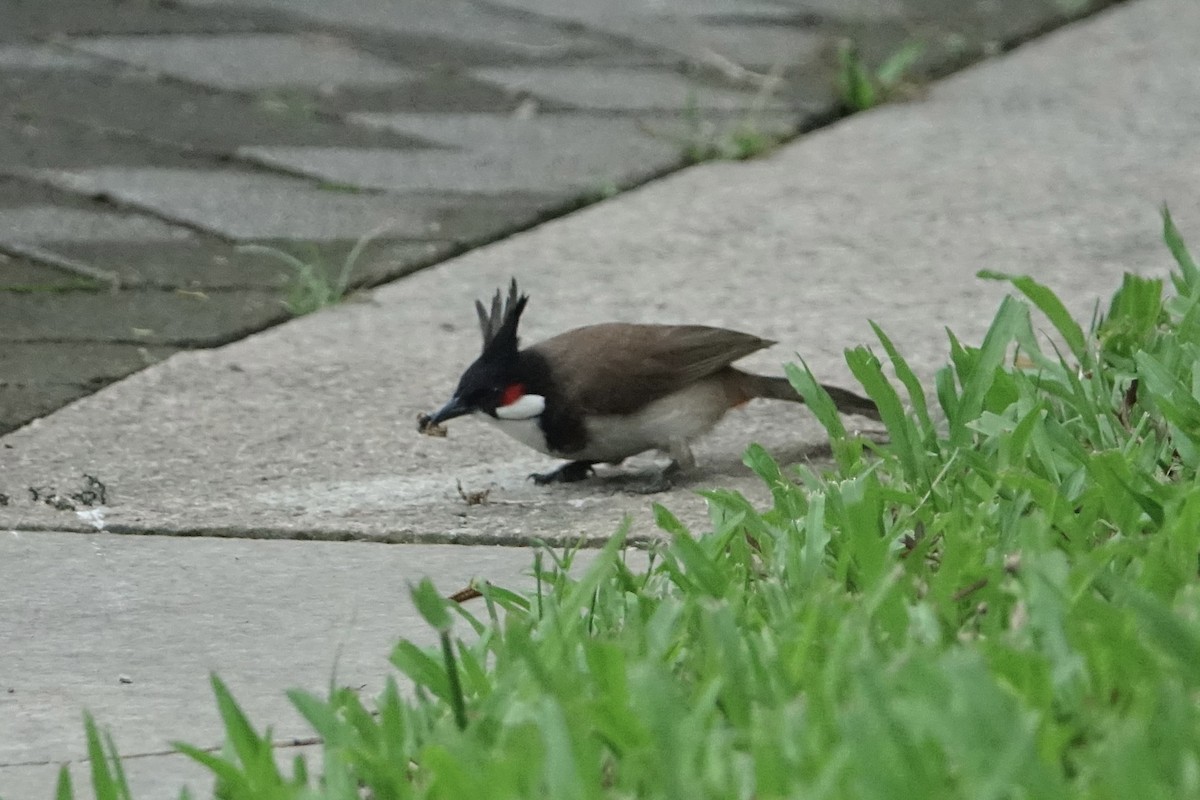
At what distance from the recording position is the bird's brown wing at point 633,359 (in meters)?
3.90

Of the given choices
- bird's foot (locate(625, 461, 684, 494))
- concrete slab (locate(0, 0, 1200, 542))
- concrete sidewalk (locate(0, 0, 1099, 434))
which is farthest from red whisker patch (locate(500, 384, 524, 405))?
concrete sidewalk (locate(0, 0, 1099, 434))

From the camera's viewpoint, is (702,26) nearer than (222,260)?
No

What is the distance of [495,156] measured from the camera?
6105 millimetres

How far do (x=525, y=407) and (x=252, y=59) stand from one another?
338 cm

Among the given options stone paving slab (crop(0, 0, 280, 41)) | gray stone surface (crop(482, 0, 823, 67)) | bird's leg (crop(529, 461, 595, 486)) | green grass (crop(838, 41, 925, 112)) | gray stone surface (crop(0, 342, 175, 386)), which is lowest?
bird's leg (crop(529, 461, 595, 486))

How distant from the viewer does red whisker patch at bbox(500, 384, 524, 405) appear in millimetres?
3850

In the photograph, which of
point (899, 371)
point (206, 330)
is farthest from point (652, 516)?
point (206, 330)

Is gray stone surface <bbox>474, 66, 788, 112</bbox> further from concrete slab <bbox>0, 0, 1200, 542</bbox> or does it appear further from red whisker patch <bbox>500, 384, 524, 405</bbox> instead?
red whisker patch <bbox>500, 384, 524, 405</bbox>

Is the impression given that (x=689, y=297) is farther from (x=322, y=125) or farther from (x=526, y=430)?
(x=322, y=125)

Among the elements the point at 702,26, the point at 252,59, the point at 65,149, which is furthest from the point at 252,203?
the point at 702,26

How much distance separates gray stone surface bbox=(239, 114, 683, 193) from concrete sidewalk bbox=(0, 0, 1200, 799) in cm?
21

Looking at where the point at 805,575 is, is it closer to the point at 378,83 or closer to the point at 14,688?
the point at 14,688

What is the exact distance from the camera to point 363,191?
5.78 metres

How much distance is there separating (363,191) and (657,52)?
1.68 meters
